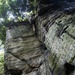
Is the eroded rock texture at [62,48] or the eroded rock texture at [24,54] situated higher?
the eroded rock texture at [62,48]

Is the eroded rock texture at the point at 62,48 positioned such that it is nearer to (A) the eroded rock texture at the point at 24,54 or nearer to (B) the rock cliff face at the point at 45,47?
(B) the rock cliff face at the point at 45,47

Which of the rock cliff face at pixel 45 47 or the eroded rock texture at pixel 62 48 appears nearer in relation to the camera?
the eroded rock texture at pixel 62 48

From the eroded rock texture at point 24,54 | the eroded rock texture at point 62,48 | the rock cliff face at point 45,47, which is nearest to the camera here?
the eroded rock texture at point 62,48

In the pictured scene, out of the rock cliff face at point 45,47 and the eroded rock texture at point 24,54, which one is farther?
the eroded rock texture at point 24,54

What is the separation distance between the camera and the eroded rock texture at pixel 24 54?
613 inches

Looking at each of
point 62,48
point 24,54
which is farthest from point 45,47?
point 62,48

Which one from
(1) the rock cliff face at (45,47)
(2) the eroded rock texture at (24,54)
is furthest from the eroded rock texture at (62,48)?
(2) the eroded rock texture at (24,54)

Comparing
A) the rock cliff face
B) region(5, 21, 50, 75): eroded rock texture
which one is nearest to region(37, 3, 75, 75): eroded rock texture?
the rock cliff face

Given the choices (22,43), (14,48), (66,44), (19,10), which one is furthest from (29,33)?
(66,44)

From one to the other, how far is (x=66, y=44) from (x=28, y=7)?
1922 centimetres

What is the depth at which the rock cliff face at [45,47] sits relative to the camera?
11.1 meters

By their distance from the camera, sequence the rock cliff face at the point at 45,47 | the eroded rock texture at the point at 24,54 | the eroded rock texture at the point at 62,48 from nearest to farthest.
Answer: the eroded rock texture at the point at 62,48, the rock cliff face at the point at 45,47, the eroded rock texture at the point at 24,54

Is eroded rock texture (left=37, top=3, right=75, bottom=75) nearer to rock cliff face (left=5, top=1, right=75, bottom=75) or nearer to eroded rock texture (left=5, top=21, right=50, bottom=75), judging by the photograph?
rock cliff face (left=5, top=1, right=75, bottom=75)

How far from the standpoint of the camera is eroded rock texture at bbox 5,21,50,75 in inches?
613
